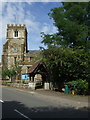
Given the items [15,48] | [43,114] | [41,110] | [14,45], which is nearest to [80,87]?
[41,110]

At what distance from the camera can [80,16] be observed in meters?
24.0

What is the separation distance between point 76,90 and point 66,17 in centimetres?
916

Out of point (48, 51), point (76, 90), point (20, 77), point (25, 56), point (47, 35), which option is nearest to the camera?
point (76, 90)

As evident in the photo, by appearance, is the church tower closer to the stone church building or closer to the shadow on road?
the stone church building

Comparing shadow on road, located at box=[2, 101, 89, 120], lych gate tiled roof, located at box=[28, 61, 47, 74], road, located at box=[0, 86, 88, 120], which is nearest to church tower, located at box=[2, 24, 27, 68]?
lych gate tiled roof, located at box=[28, 61, 47, 74]

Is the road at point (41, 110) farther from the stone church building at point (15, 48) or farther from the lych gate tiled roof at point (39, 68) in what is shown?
the stone church building at point (15, 48)

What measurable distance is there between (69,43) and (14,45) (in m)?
43.2

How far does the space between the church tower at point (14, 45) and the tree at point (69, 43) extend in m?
39.7

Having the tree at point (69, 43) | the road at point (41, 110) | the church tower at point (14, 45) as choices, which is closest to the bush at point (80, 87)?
the tree at point (69, 43)

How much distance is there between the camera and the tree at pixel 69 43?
22.1 metres

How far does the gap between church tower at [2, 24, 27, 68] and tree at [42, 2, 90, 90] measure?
39.7 metres

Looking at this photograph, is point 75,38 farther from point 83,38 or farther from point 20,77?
point 20,77

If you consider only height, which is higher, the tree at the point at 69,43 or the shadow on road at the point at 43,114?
the tree at the point at 69,43

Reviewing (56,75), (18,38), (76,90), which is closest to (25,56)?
(18,38)
